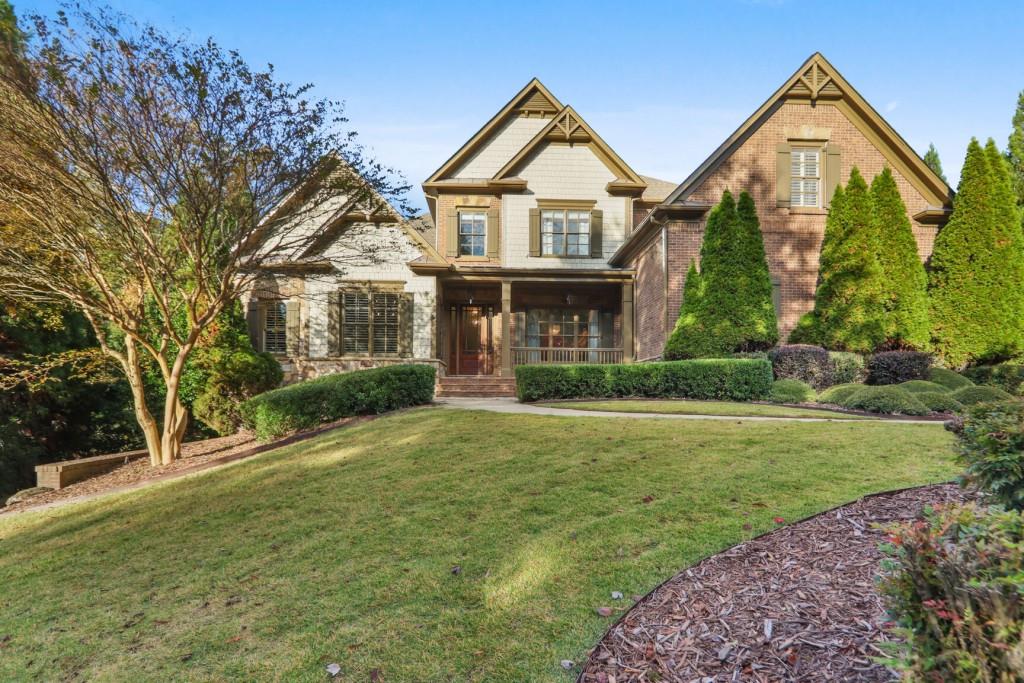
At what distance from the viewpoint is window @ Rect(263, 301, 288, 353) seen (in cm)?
1895

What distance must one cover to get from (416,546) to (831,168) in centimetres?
1587

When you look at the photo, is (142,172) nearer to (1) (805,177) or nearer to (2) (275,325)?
(2) (275,325)

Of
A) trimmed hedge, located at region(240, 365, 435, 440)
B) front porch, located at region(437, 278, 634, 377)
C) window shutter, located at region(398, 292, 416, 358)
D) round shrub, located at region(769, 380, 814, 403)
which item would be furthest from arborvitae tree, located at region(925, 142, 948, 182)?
trimmed hedge, located at region(240, 365, 435, 440)

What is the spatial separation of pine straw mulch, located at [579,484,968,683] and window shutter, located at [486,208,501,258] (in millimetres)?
16249

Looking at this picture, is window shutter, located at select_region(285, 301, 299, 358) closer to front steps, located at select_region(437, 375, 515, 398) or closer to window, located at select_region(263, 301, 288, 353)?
window, located at select_region(263, 301, 288, 353)

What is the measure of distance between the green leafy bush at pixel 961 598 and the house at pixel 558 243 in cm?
1359

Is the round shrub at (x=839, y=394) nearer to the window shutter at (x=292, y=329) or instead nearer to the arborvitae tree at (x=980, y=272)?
the arborvitae tree at (x=980, y=272)

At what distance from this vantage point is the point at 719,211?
47.7 feet

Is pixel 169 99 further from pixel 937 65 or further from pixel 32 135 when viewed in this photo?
pixel 937 65

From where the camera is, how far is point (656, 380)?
1291cm

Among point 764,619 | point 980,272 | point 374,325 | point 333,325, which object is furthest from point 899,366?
point 333,325

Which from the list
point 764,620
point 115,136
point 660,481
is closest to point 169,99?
point 115,136

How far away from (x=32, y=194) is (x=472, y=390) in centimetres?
1062

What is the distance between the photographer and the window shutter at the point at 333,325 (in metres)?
18.7
